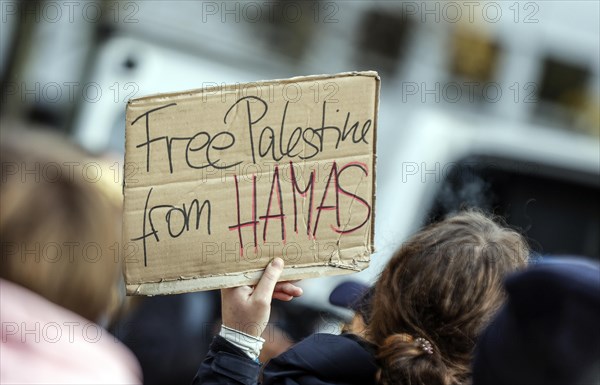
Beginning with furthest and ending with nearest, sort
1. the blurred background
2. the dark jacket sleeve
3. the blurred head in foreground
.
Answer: the blurred background < the dark jacket sleeve < the blurred head in foreground

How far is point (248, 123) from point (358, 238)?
0.31 m

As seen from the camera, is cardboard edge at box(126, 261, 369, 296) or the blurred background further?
the blurred background

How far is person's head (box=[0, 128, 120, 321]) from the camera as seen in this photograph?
1.34 metres

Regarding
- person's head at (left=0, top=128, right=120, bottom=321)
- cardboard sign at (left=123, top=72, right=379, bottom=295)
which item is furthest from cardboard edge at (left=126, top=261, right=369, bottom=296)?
person's head at (left=0, top=128, right=120, bottom=321)

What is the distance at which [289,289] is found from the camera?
190 centimetres

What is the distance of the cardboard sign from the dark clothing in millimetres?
135

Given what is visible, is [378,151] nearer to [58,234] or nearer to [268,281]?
[268,281]

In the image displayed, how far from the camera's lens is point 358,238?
191cm

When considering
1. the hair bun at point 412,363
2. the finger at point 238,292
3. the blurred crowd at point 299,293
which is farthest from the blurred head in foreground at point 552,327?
the finger at point 238,292

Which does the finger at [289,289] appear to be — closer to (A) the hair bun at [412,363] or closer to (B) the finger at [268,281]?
(B) the finger at [268,281]

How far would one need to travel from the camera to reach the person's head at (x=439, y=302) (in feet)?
6.11

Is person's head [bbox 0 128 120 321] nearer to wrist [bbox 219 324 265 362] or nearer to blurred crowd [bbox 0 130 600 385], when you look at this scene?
blurred crowd [bbox 0 130 600 385]

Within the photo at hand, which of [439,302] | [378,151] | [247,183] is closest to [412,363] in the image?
[439,302]

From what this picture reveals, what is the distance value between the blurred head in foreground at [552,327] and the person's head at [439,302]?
0.53 m
